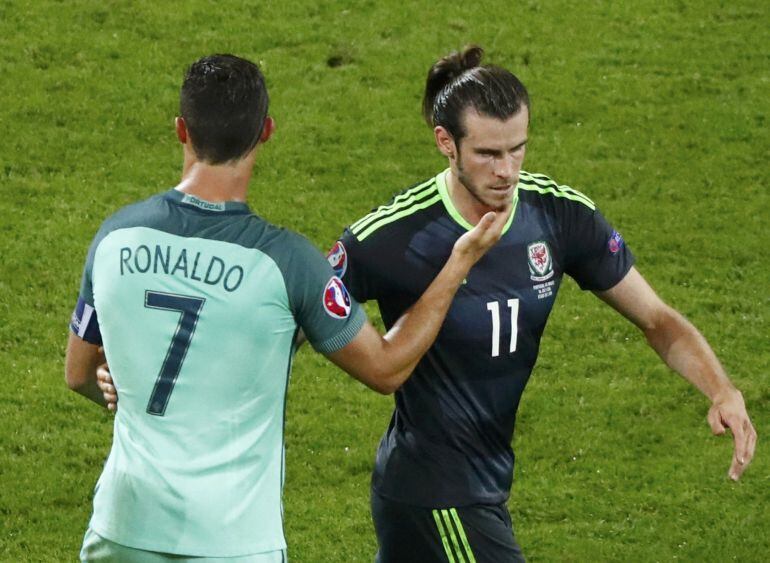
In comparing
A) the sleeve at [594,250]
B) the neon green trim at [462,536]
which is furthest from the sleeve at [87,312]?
the sleeve at [594,250]

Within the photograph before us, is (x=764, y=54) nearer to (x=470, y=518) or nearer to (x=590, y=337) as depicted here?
(x=590, y=337)

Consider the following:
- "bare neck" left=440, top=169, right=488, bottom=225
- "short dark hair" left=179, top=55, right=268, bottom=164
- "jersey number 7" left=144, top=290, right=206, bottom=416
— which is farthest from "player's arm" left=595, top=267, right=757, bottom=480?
"jersey number 7" left=144, top=290, right=206, bottom=416

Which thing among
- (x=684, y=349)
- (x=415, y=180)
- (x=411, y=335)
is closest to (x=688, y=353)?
(x=684, y=349)

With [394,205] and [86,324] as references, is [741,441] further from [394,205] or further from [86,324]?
[86,324]

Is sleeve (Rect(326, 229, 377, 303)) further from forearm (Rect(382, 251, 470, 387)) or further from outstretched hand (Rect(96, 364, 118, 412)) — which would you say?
outstretched hand (Rect(96, 364, 118, 412))

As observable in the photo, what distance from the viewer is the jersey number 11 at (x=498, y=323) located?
5.45 m

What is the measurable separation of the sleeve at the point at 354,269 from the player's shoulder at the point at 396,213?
34 millimetres

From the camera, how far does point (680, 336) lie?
565 centimetres

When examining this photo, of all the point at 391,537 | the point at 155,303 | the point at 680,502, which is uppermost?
the point at 155,303

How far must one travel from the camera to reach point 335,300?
15.0ft

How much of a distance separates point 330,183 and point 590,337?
2722 mm

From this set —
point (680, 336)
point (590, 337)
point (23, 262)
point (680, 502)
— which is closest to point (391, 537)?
point (680, 336)

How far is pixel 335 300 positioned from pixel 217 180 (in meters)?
0.49

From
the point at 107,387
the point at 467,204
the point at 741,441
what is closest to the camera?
the point at 107,387
